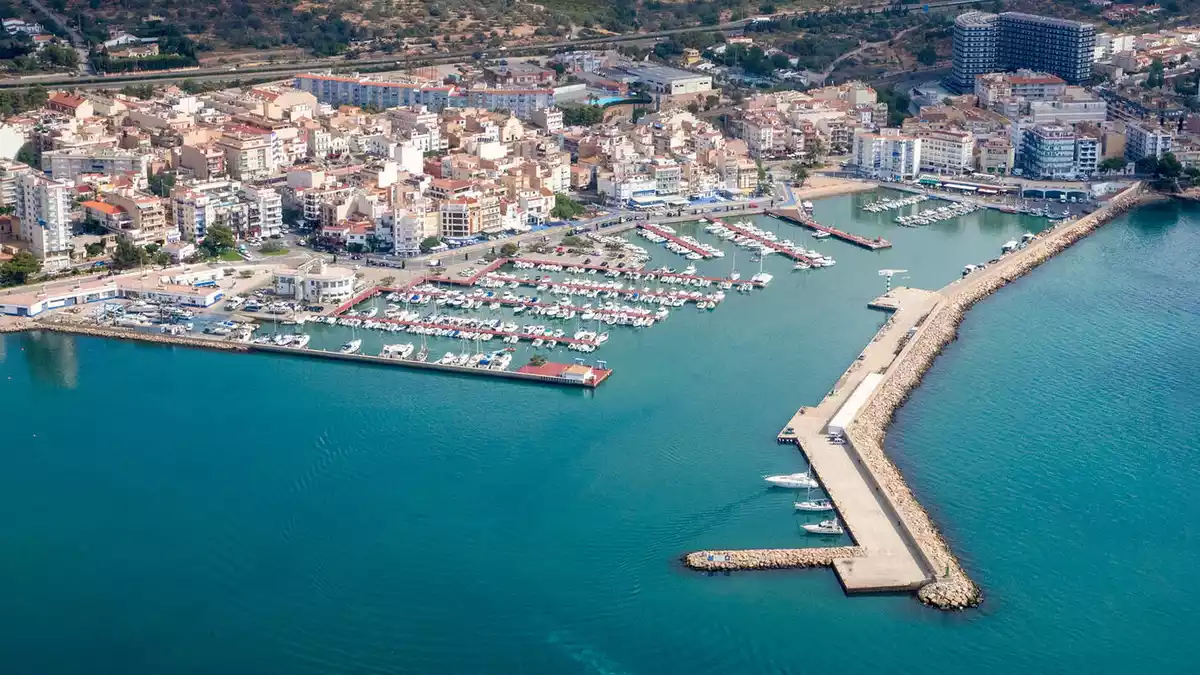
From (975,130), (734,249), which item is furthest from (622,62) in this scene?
(734,249)

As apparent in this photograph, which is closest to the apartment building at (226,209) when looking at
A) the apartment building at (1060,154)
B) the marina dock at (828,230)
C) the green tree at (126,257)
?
the green tree at (126,257)

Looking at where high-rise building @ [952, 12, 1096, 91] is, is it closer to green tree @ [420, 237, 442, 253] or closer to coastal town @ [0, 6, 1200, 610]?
coastal town @ [0, 6, 1200, 610]

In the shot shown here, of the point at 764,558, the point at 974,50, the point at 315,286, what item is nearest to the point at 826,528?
the point at 764,558

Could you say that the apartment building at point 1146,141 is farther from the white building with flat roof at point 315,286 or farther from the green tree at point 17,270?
the green tree at point 17,270

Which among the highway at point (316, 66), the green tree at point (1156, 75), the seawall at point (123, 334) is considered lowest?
the seawall at point (123, 334)

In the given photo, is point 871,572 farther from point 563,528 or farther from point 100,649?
point 100,649
